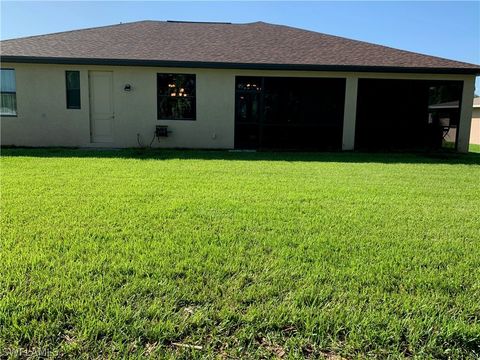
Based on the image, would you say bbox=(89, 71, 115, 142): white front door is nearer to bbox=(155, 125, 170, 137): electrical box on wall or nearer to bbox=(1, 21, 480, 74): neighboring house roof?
bbox=(1, 21, 480, 74): neighboring house roof

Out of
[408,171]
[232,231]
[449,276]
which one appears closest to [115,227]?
[232,231]

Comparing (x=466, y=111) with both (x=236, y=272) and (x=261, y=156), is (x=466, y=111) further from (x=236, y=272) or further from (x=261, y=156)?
(x=236, y=272)

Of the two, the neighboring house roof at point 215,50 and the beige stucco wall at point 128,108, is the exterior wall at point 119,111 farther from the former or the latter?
the neighboring house roof at point 215,50

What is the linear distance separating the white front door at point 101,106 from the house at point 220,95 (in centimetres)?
3

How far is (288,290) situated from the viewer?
3053mm

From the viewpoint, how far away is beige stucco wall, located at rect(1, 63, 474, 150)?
1308 cm

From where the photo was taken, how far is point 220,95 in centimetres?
1340

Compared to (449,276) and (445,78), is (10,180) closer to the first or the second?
(449,276)

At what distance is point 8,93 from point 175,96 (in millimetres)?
5377

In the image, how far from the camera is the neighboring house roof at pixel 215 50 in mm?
12750

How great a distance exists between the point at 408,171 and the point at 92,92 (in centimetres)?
993

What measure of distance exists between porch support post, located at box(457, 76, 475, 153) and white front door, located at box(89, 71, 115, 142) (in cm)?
1170

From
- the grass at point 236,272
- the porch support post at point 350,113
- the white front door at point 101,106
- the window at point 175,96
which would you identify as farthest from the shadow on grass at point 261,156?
the grass at point 236,272

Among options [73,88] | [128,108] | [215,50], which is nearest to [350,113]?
[215,50]
